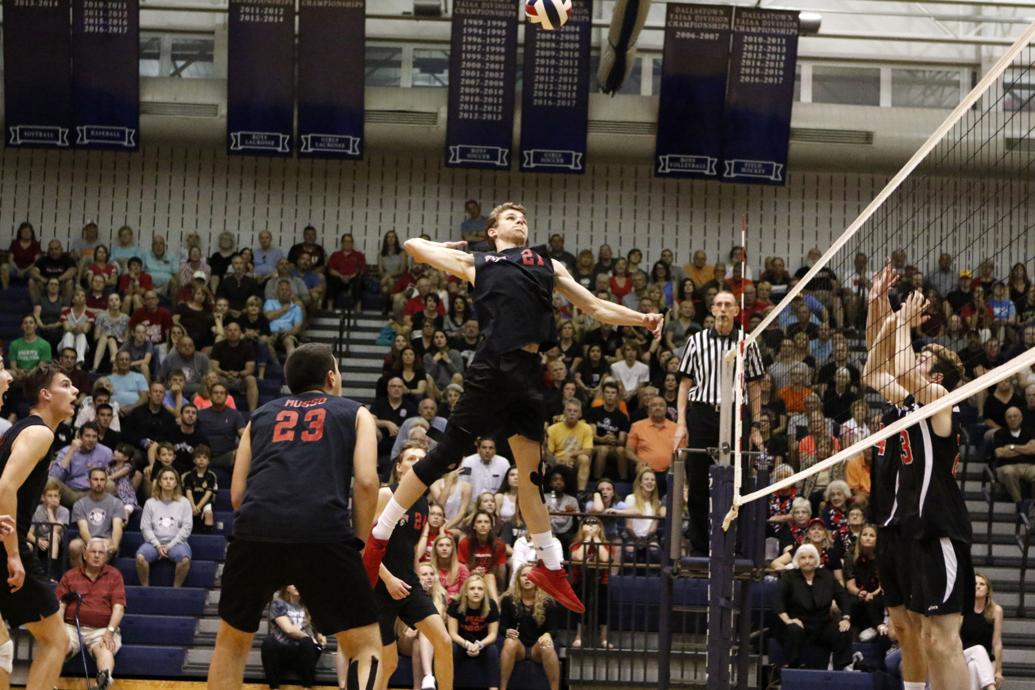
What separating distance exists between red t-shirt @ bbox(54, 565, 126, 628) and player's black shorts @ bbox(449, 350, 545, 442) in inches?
305

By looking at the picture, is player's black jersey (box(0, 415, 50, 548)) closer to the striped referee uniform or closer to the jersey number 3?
the jersey number 3

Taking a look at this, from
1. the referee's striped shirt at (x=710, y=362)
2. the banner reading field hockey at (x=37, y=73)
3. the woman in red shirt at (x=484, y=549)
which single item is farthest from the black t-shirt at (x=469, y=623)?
the banner reading field hockey at (x=37, y=73)

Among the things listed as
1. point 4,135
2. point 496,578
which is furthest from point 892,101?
point 4,135

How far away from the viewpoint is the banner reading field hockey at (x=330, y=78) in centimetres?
2200

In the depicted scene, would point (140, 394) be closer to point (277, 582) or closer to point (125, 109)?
point (125, 109)

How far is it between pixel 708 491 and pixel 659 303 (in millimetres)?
10027

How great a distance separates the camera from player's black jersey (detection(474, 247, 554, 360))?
26.5ft

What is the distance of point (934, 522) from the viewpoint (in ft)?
28.0

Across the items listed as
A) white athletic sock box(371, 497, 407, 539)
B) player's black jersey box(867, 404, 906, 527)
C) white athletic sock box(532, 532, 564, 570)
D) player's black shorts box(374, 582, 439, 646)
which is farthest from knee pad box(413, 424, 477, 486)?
player's black jersey box(867, 404, 906, 527)

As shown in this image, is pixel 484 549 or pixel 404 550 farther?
pixel 484 549

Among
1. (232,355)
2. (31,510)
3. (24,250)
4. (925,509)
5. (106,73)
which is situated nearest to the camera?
(925,509)

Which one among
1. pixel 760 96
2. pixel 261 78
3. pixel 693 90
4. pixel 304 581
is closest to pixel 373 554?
pixel 304 581

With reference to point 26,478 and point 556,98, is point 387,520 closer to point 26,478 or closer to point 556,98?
point 26,478

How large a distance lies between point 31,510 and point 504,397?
3.05 m
